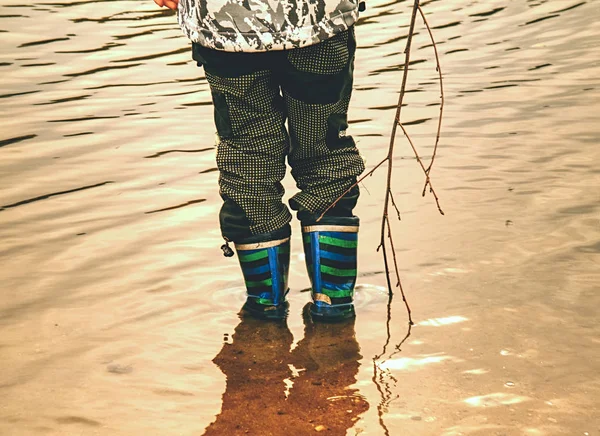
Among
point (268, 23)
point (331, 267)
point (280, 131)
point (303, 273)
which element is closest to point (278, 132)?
point (280, 131)

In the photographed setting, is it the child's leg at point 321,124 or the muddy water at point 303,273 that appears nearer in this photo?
the muddy water at point 303,273

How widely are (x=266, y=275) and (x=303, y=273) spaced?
356 mm

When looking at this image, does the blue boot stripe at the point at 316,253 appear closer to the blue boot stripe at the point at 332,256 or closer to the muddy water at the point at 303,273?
the blue boot stripe at the point at 332,256

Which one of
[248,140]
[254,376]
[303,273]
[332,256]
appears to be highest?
[248,140]

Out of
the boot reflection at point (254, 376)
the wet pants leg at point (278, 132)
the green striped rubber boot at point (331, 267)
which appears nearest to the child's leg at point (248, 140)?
the wet pants leg at point (278, 132)

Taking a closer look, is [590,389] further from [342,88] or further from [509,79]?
[509,79]

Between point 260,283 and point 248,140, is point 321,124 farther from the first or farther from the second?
point 260,283

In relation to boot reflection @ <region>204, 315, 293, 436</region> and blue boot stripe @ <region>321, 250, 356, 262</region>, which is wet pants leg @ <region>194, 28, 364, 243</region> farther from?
boot reflection @ <region>204, 315, 293, 436</region>

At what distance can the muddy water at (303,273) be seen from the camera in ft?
7.72

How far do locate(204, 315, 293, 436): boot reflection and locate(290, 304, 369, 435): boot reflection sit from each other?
47 mm

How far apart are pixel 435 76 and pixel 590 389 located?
322 cm

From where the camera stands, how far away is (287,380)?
2.49 metres

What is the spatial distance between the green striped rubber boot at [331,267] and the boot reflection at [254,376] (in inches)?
5.5

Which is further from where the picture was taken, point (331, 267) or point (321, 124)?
point (331, 267)
